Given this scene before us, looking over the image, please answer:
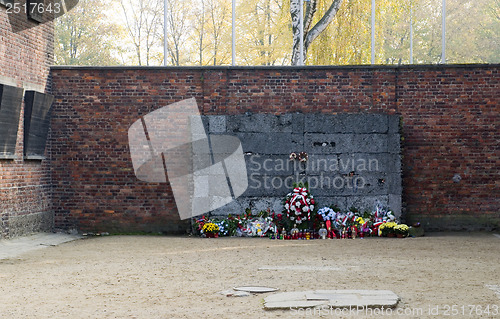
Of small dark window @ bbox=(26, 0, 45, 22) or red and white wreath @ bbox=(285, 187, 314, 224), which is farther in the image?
red and white wreath @ bbox=(285, 187, 314, 224)

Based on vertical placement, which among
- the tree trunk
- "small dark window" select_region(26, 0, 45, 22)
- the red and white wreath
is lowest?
the red and white wreath

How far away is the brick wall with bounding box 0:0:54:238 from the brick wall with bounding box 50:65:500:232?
44cm

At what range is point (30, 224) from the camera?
39.8 feet

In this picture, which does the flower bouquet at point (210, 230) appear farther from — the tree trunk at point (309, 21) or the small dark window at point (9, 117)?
the tree trunk at point (309, 21)

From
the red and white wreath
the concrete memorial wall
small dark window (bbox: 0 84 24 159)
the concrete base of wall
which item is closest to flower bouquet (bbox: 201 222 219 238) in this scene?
the concrete memorial wall

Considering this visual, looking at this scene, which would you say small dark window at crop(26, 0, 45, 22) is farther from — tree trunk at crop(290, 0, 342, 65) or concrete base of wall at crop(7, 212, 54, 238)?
tree trunk at crop(290, 0, 342, 65)

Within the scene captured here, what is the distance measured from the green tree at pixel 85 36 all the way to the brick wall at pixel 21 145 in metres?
13.5

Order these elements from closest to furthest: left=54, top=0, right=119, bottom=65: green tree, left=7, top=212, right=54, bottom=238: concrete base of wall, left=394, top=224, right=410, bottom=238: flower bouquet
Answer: left=7, top=212, right=54, bottom=238: concrete base of wall
left=394, top=224, right=410, bottom=238: flower bouquet
left=54, top=0, right=119, bottom=65: green tree

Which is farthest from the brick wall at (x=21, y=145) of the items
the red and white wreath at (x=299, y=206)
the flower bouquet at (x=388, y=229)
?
the flower bouquet at (x=388, y=229)

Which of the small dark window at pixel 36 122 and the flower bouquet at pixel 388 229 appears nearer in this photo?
the small dark window at pixel 36 122

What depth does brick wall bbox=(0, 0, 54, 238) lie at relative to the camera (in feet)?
36.9

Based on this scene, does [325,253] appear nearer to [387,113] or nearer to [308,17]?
[387,113]

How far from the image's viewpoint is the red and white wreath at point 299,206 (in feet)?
40.8

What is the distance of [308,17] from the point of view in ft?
55.5
